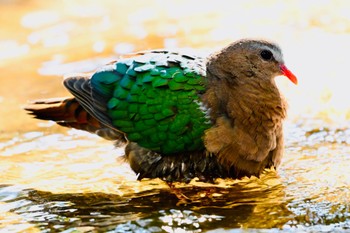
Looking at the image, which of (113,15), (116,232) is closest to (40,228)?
(116,232)

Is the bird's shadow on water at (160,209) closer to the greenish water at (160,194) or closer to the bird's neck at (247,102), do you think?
the greenish water at (160,194)

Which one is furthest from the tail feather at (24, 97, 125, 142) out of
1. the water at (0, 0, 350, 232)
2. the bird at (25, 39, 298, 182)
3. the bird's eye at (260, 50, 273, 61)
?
the bird's eye at (260, 50, 273, 61)

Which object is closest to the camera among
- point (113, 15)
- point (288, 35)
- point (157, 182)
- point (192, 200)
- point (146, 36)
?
point (192, 200)

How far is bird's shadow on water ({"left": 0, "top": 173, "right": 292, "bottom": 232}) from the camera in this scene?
14.1ft

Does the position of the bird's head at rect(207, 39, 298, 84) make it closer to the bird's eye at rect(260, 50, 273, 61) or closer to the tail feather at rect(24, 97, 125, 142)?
the bird's eye at rect(260, 50, 273, 61)

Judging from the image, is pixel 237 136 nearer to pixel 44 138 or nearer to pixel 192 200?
pixel 192 200

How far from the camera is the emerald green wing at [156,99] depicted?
4922 mm

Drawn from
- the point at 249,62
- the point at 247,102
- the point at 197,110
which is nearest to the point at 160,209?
the point at 197,110

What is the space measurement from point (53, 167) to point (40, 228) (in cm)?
118

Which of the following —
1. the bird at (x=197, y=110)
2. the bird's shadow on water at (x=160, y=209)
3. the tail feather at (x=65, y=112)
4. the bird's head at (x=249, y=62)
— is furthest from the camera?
the tail feather at (x=65, y=112)

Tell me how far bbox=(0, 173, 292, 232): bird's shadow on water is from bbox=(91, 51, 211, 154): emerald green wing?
1.22ft

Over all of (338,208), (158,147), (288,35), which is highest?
(288,35)

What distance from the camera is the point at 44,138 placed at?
6.11 m

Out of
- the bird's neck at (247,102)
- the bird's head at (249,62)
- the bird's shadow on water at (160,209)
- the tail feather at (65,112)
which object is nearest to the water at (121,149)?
the bird's shadow on water at (160,209)
